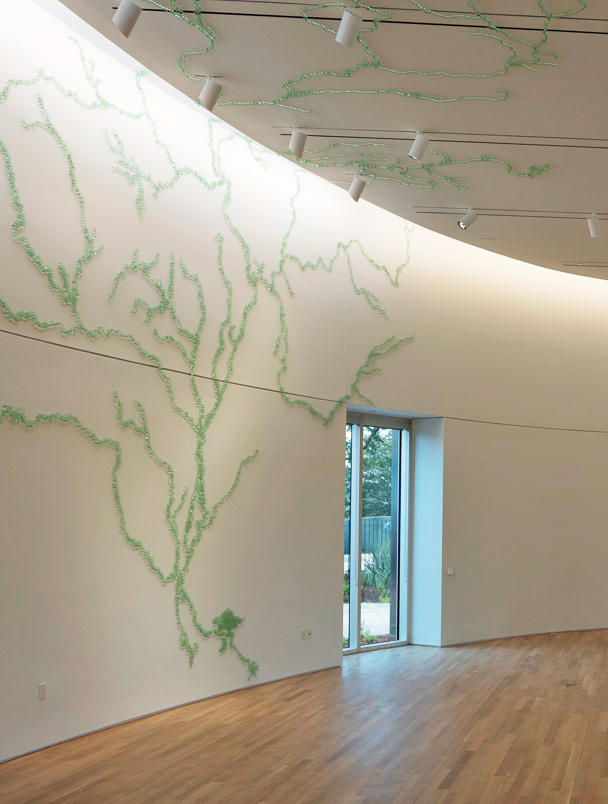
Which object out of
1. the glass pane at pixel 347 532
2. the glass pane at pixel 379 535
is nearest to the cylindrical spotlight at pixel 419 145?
the glass pane at pixel 347 532

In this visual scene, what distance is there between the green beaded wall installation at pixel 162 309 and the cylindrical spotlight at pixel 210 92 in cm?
92

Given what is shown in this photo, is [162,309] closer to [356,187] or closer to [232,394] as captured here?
[232,394]

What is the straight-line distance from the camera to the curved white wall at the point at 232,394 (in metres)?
5.00

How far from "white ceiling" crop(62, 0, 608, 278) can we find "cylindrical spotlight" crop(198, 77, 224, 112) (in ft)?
0.18

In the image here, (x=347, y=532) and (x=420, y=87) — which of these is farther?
(x=347, y=532)

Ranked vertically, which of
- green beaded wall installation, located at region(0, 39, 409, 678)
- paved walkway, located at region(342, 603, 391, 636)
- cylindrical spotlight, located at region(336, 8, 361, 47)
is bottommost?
paved walkway, located at region(342, 603, 391, 636)

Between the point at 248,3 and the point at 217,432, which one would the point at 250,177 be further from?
the point at 248,3

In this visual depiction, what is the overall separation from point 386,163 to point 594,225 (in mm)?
2032

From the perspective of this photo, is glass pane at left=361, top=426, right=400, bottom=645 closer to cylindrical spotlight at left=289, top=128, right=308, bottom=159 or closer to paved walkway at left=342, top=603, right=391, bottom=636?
paved walkway at left=342, top=603, right=391, bottom=636

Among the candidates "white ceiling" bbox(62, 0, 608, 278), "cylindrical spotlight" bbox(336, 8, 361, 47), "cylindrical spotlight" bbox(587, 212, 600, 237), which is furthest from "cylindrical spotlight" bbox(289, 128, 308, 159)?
"cylindrical spotlight" bbox(587, 212, 600, 237)

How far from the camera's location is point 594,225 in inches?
275

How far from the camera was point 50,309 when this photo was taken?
202 inches

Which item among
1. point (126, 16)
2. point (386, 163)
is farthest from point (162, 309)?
point (126, 16)

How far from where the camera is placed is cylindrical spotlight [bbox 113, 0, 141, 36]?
4227 mm
